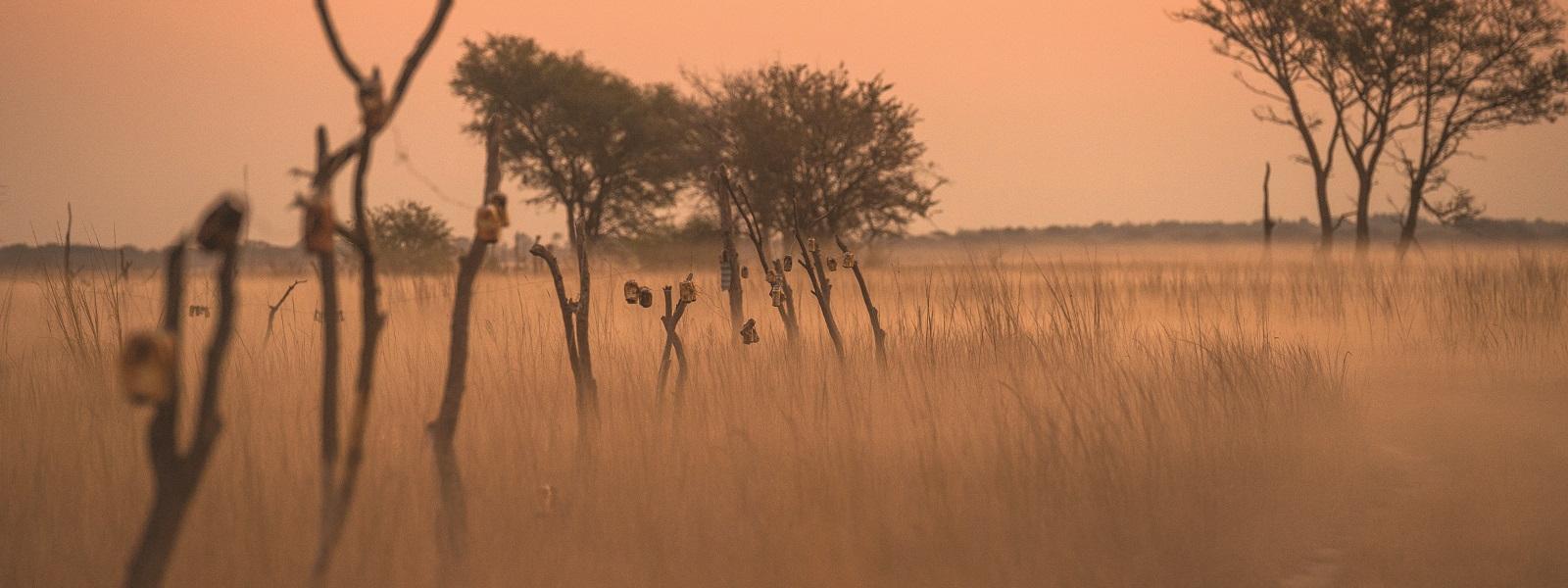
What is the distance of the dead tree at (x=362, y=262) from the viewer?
1605 millimetres

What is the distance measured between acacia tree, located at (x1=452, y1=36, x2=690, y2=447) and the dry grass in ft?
71.3

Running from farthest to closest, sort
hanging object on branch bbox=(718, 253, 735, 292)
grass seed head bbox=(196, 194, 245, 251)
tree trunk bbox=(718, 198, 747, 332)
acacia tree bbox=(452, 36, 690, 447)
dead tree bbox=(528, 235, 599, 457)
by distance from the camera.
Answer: acacia tree bbox=(452, 36, 690, 447), hanging object on branch bbox=(718, 253, 735, 292), tree trunk bbox=(718, 198, 747, 332), dead tree bbox=(528, 235, 599, 457), grass seed head bbox=(196, 194, 245, 251)

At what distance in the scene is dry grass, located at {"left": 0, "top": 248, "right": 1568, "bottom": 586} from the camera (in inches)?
95.0

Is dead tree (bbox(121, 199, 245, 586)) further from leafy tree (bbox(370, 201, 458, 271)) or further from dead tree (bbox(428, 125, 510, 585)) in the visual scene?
leafy tree (bbox(370, 201, 458, 271))

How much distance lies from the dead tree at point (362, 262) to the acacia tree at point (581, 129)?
947 inches

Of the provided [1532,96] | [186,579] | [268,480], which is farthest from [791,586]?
[1532,96]

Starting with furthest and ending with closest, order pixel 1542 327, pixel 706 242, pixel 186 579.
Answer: pixel 706 242
pixel 1542 327
pixel 186 579

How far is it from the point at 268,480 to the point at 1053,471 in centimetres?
187

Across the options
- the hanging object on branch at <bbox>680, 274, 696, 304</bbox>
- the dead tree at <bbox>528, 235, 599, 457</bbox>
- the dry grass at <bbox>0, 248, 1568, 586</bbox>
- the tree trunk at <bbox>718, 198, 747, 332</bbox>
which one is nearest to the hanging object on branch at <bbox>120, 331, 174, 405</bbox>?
the dry grass at <bbox>0, 248, 1568, 586</bbox>

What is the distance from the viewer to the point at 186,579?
7.50ft

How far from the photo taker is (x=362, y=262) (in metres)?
1.69

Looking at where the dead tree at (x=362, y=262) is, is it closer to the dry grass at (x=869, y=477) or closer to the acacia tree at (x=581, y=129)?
the dry grass at (x=869, y=477)

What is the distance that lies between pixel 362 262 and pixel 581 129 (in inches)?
1036

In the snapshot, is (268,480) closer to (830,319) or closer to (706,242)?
(830,319)
